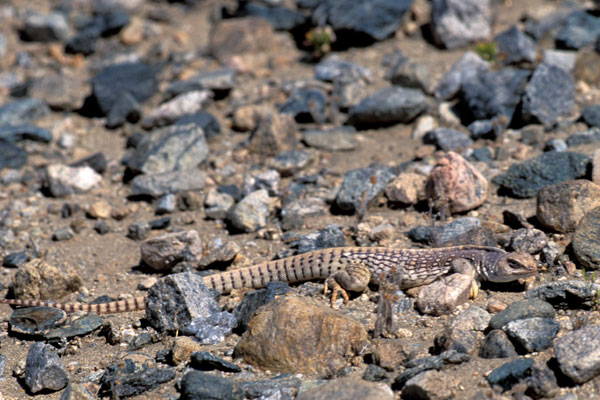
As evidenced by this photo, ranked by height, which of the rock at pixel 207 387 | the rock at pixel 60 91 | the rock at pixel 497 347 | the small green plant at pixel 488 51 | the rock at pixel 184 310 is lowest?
the rock at pixel 60 91

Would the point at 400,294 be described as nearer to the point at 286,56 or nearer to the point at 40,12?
the point at 286,56

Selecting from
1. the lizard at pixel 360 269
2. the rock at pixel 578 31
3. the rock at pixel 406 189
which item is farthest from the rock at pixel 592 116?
the lizard at pixel 360 269

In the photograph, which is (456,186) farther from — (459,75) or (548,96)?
(459,75)

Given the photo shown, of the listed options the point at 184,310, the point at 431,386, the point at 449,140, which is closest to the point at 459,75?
the point at 449,140

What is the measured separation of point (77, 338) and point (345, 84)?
6.65 meters

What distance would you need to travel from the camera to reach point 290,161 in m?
9.91

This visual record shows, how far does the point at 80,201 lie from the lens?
977cm

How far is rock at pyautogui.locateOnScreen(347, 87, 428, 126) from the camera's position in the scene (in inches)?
413

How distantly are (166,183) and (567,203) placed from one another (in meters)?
5.52

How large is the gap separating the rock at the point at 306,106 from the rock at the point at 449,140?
2020 mm

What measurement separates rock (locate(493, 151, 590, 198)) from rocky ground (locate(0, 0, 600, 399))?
23mm

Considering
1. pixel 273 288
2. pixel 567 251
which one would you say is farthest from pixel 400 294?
pixel 567 251

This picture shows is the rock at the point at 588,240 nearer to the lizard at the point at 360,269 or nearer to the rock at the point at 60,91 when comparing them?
the lizard at the point at 360,269

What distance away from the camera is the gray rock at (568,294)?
586 cm
